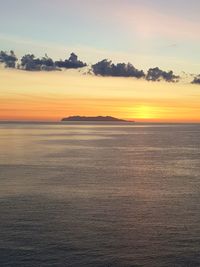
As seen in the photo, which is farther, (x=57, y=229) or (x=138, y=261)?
(x=57, y=229)

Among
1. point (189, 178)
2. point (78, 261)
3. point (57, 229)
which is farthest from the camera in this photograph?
point (189, 178)

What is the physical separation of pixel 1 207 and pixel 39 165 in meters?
44.3

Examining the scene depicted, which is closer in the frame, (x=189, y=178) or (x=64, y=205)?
(x=64, y=205)

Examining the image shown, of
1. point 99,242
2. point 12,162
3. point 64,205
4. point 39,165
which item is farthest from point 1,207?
point 12,162

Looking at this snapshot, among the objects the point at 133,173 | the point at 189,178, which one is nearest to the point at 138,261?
the point at 189,178

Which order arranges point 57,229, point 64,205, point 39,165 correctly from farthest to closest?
1. point 39,165
2. point 64,205
3. point 57,229

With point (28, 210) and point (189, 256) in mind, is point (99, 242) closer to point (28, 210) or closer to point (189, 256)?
point (189, 256)

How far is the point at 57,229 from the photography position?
39000mm

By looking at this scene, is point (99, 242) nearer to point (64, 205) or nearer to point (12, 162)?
point (64, 205)

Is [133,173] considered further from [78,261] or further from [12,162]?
[78,261]

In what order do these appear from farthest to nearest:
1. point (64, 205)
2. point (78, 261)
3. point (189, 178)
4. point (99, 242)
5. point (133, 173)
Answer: point (133, 173) < point (189, 178) < point (64, 205) < point (99, 242) < point (78, 261)

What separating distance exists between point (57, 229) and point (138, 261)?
968 centimetres

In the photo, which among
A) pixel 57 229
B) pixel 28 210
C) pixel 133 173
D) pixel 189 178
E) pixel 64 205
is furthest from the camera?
pixel 133 173

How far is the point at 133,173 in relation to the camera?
264 feet
